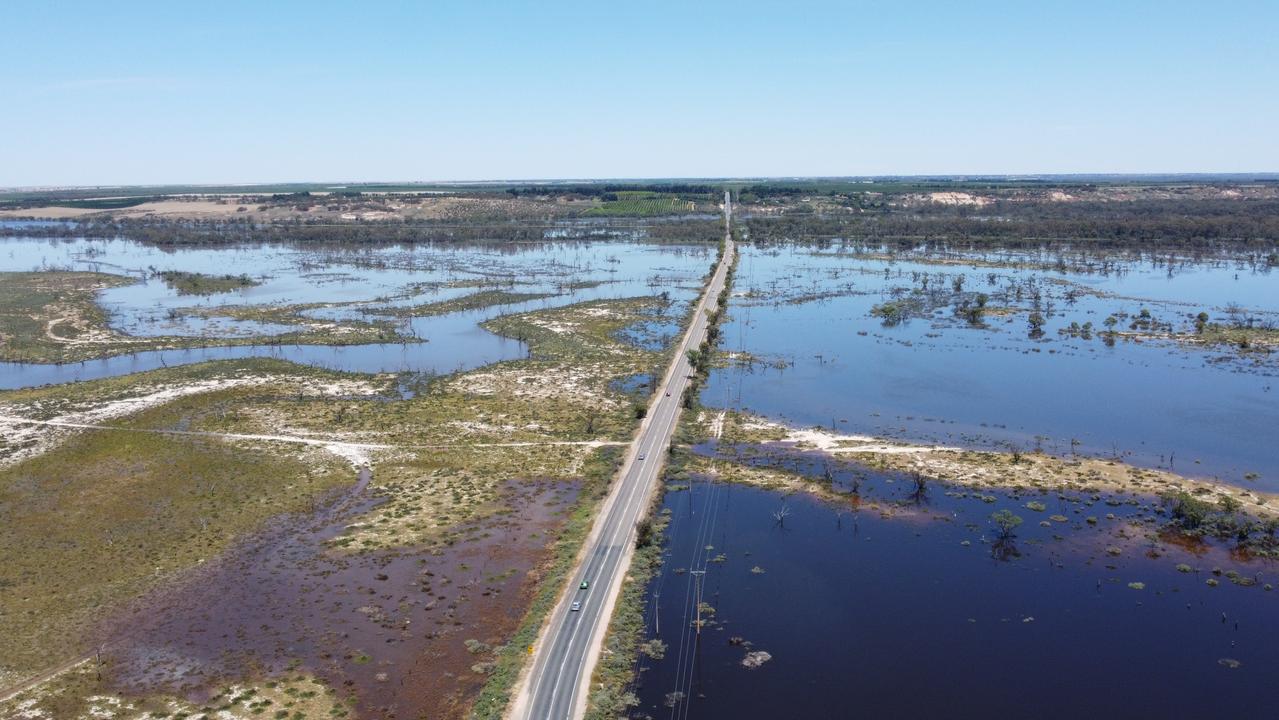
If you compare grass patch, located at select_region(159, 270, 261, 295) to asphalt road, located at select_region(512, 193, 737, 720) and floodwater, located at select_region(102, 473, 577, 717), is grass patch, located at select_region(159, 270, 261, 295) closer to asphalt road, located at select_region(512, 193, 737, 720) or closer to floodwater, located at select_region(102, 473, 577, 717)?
floodwater, located at select_region(102, 473, 577, 717)

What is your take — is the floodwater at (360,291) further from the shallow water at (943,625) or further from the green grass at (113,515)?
the shallow water at (943,625)

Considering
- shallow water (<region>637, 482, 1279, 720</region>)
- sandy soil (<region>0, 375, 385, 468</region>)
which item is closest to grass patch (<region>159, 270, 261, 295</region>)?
sandy soil (<region>0, 375, 385, 468</region>)

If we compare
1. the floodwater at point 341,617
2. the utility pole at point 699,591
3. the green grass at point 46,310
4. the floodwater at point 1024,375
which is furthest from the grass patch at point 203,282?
the utility pole at point 699,591

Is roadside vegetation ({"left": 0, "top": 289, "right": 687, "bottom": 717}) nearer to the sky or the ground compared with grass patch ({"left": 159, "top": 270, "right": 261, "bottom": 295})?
nearer to the ground

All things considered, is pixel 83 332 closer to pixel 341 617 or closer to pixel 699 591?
pixel 341 617

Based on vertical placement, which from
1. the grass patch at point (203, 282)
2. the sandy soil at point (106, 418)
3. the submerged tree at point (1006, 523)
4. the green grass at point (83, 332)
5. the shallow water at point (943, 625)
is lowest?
the shallow water at point (943, 625)

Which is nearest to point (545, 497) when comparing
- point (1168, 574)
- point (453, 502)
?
point (453, 502)
